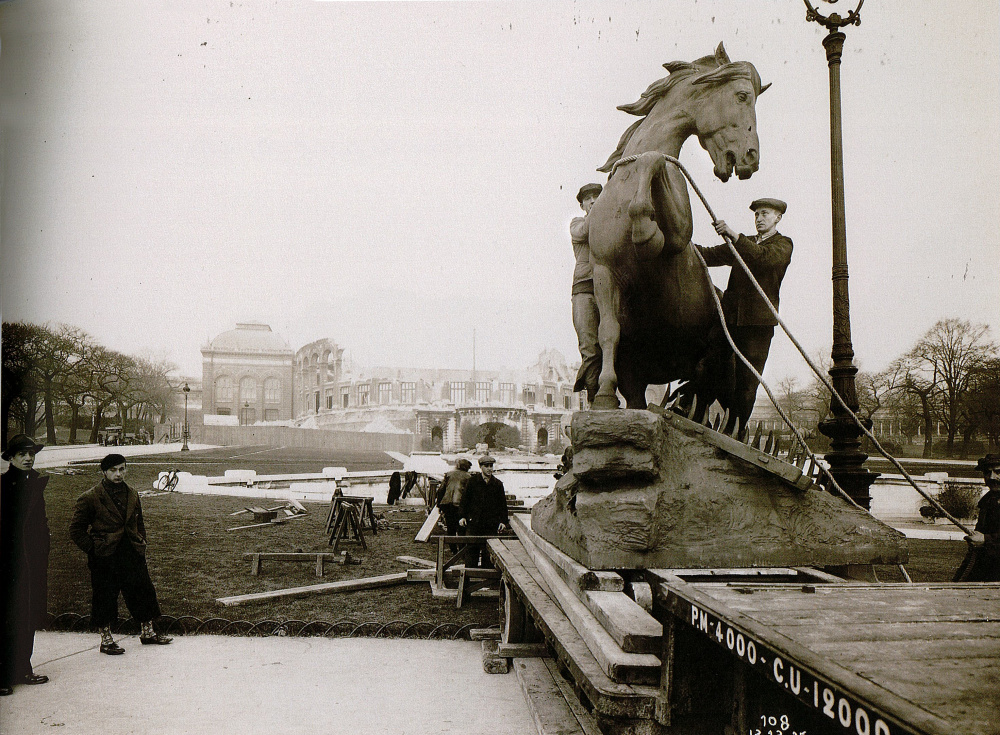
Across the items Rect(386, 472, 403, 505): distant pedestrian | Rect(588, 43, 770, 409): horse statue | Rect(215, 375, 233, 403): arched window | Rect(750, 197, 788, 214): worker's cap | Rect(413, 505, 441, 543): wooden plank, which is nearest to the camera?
Rect(588, 43, 770, 409): horse statue

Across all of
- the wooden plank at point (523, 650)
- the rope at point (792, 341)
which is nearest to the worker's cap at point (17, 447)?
the wooden plank at point (523, 650)

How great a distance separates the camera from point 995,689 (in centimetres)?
123

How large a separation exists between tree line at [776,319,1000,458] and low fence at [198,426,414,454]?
14.3 ft

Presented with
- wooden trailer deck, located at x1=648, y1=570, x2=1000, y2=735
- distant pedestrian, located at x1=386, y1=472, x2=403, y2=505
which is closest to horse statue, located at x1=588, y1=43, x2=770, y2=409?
wooden trailer deck, located at x1=648, y1=570, x2=1000, y2=735

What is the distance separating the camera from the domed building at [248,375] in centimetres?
686

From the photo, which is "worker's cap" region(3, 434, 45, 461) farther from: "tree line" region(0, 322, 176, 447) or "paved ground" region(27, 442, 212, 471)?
"paved ground" region(27, 442, 212, 471)

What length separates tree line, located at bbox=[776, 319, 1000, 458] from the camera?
492cm

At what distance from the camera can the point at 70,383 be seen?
19.9 ft

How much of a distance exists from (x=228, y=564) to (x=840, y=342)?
5.39 meters

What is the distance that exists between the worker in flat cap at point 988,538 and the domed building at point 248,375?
620 cm

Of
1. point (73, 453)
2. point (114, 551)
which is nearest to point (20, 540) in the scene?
point (114, 551)

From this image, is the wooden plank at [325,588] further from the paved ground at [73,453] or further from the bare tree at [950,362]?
→ the bare tree at [950,362]

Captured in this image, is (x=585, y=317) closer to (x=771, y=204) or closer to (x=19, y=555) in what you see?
(x=771, y=204)

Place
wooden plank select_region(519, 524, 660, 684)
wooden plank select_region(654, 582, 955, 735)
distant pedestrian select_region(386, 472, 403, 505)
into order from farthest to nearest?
distant pedestrian select_region(386, 472, 403, 505) → wooden plank select_region(519, 524, 660, 684) → wooden plank select_region(654, 582, 955, 735)
